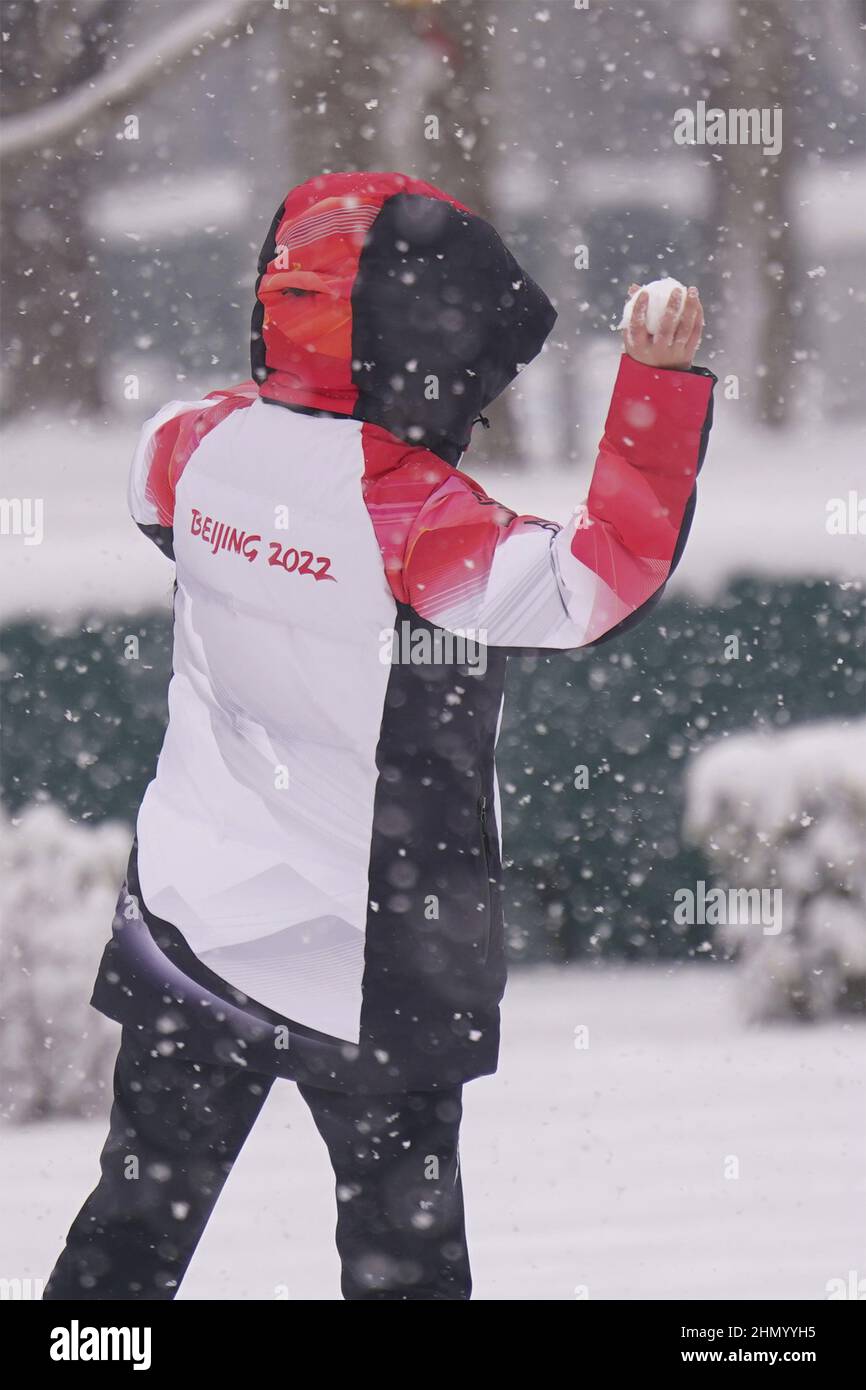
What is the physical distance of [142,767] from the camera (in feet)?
11.8

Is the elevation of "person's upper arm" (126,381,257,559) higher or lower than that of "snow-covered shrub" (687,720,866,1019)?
higher

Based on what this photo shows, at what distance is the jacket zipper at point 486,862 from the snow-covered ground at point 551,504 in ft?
6.56

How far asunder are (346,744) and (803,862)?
193 centimetres

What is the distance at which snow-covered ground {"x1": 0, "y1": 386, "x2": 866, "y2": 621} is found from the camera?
3.64 meters

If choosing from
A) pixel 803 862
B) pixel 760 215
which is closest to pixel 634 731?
pixel 803 862

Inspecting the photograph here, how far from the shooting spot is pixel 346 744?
5.62ft

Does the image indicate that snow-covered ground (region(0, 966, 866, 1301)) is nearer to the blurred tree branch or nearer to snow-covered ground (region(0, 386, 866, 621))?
snow-covered ground (region(0, 386, 866, 621))

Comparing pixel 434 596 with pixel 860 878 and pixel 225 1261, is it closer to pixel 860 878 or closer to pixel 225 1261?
pixel 225 1261

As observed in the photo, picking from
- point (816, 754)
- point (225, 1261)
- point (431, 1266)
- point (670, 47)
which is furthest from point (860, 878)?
point (670, 47)

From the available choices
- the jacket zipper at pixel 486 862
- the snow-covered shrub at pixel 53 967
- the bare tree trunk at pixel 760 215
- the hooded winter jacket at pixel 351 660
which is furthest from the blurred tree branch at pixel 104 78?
the jacket zipper at pixel 486 862

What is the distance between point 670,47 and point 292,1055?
3156mm

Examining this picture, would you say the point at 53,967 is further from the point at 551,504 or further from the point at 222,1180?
the point at 551,504

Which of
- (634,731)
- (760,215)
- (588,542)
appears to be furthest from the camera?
(760,215)

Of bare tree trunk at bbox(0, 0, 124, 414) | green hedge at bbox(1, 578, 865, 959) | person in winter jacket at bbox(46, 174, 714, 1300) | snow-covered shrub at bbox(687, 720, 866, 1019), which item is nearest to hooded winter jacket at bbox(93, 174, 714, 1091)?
person in winter jacket at bbox(46, 174, 714, 1300)
